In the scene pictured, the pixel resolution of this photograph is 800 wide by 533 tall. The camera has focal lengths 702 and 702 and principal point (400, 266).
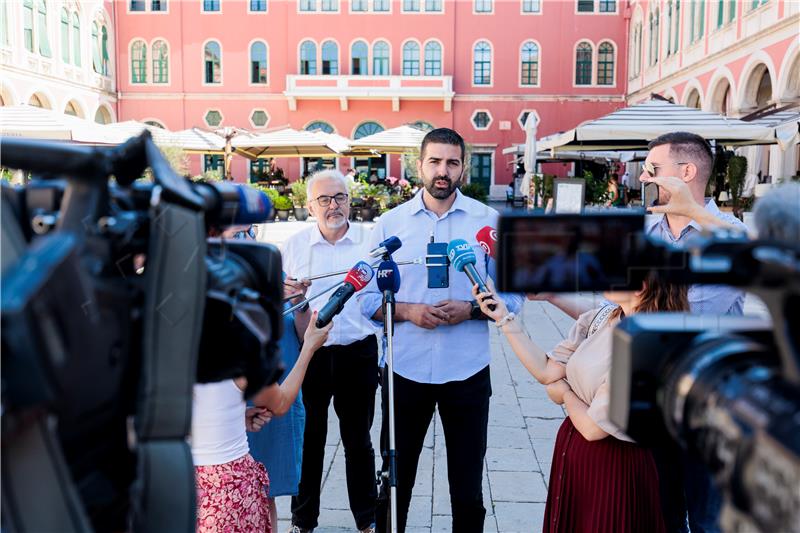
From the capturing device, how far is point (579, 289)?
90cm

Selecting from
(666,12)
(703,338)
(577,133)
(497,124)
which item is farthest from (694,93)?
(703,338)

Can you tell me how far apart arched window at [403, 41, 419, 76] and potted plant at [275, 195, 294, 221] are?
51.2 ft

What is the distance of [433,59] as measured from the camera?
3422 cm

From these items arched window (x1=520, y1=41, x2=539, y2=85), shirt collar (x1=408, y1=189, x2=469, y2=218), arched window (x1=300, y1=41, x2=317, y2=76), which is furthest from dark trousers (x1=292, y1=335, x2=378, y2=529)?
arched window (x1=520, y1=41, x2=539, y2=85)

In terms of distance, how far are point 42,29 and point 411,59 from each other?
16127mm

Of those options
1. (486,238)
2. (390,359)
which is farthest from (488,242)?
(390,359)

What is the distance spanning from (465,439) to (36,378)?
266 cm

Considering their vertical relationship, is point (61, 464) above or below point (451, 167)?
below

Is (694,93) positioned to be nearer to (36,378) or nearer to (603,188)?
(603,188)

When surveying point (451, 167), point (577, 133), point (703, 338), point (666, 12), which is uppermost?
point (666, 12)

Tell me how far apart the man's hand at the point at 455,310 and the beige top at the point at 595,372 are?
72 cm

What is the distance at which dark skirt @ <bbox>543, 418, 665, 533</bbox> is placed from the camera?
89.7 inches

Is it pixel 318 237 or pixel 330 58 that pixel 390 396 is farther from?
pixel 330 58

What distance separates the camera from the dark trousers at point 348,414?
3.54 meters
